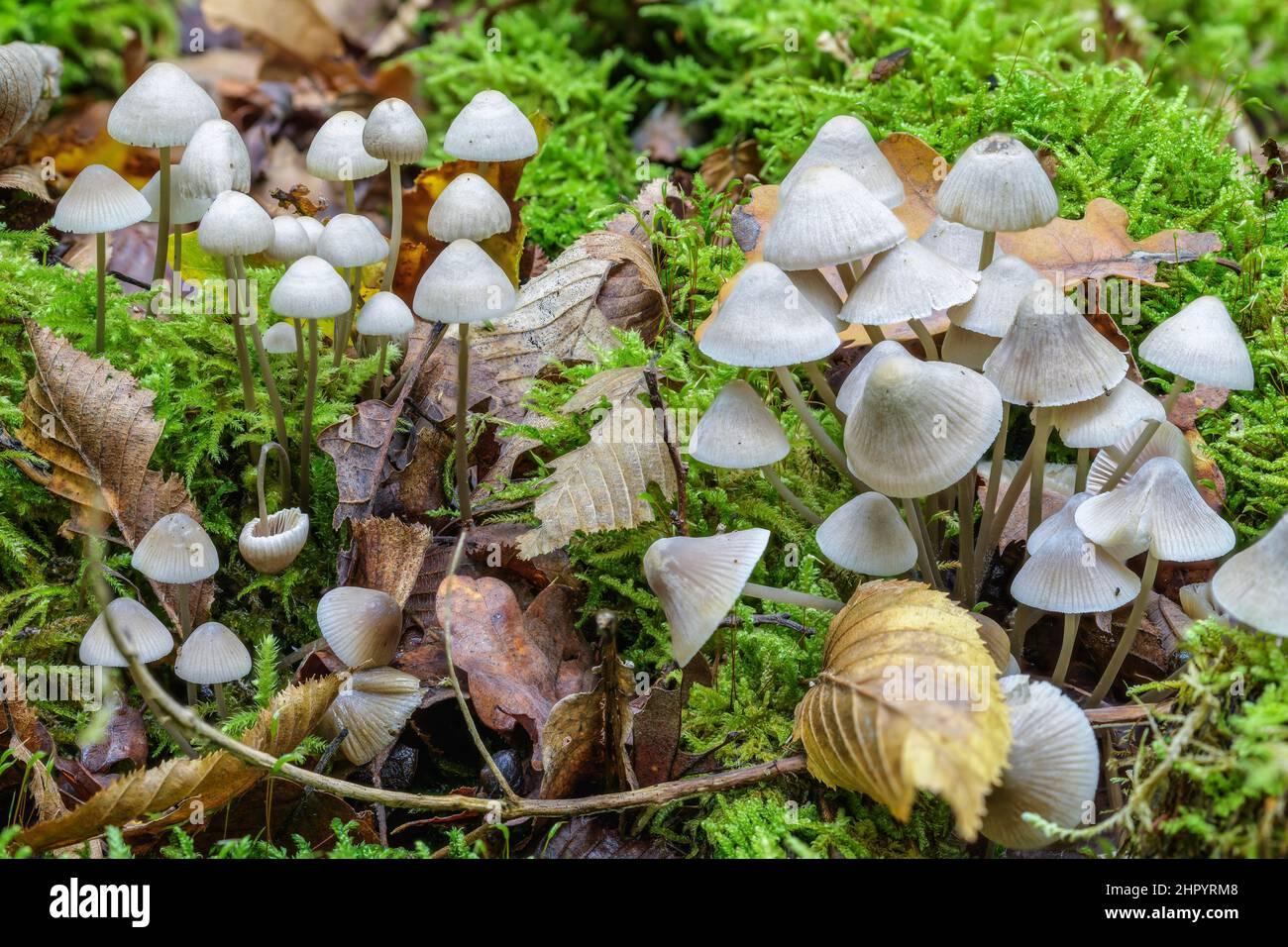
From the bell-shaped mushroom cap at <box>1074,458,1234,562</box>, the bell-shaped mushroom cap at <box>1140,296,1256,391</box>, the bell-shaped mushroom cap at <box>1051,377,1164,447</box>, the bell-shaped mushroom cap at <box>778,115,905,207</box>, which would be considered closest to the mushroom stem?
the bell-shaped mushroom cap at <box>1074,458,1234,562</box>

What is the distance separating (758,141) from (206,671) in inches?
110

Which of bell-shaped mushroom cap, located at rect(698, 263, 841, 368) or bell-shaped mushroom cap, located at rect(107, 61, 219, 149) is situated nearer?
bell-shaped mushroom cap, located at rect(698, 263, 841, 368)

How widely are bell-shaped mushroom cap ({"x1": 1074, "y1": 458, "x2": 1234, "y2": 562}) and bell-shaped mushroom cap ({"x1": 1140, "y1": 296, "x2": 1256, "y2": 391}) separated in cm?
23

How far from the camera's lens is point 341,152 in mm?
2582

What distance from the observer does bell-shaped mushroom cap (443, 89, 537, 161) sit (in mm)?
2484

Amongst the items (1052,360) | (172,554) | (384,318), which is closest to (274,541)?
(172,554)

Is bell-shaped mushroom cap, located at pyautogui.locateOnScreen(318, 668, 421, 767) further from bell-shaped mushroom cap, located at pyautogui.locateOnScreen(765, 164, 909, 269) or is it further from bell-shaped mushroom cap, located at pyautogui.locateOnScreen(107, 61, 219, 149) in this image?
bell-shaped mushroom cap, located at pyautogui.locateOnScreen(107, 61, 219, 149)

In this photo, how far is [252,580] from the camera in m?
2.49

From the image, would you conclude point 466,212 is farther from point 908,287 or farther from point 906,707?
point 906,707

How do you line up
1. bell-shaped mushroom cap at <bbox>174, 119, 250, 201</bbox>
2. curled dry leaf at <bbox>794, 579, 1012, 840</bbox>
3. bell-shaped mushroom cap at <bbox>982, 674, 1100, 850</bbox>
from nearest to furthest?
curled dry leaf at <bbox>794, 579, 1012, 840</bbox>
bell-shaped mushroom cap at <bbox>982, 674, 1100, 850</bbox>
bell-shaped mushroom cap at <bbox>174, 119, 250, 201</bbox>

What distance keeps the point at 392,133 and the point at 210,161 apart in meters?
0.42

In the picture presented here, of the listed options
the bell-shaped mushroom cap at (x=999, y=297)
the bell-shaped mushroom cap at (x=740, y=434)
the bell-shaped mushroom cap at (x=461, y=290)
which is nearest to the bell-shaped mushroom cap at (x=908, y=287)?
the bell-shaped mushroom cap at (x=999, y=297)

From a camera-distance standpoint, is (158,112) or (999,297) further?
(158,112)
